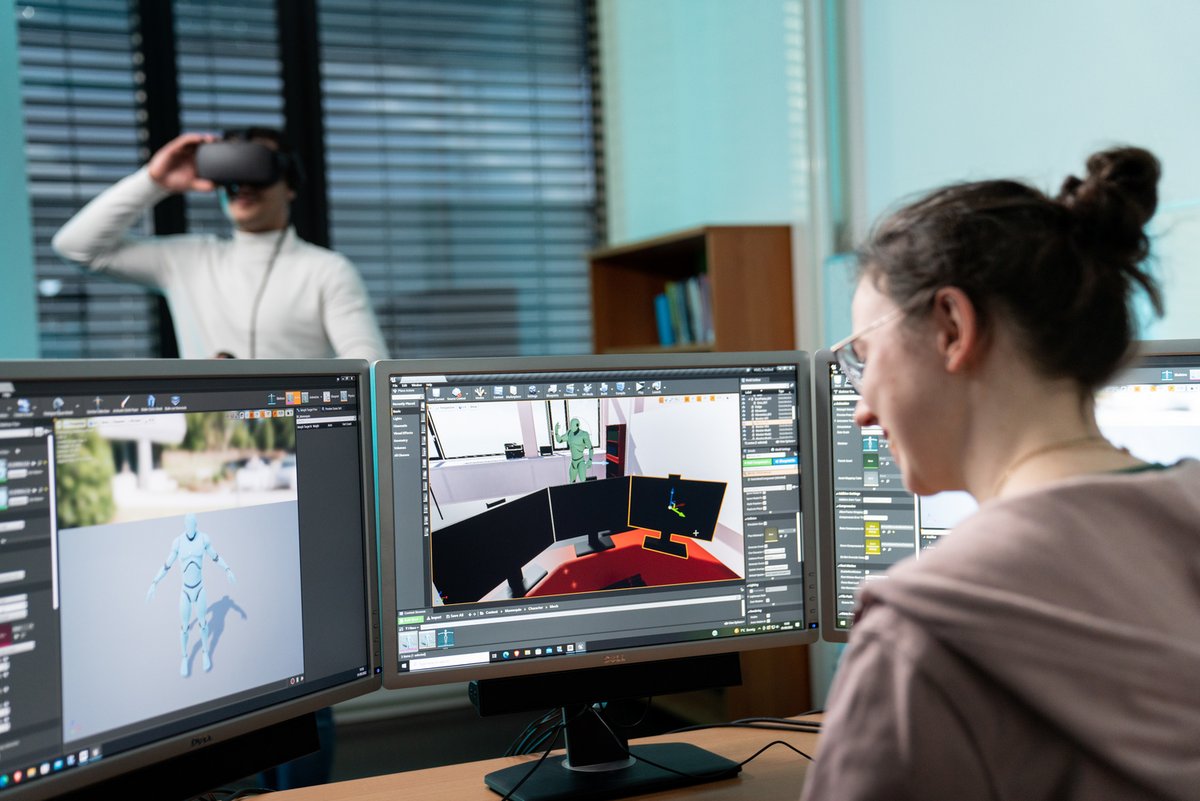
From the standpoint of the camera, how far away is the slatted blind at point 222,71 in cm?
387

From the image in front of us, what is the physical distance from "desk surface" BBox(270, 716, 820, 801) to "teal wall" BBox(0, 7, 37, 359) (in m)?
1.81

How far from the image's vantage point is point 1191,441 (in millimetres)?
1298

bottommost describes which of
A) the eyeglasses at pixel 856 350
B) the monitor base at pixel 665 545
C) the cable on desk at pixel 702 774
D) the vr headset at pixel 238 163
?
the cable on desk at pixel 702 774

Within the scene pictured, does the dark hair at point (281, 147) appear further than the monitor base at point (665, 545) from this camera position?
Yes

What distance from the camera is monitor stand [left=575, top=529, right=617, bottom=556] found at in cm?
129

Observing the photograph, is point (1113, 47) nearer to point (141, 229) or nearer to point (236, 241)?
point (236, 241)

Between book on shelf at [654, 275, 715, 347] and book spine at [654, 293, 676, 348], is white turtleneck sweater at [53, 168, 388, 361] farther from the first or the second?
book spine at [654, 293, 676, 348]

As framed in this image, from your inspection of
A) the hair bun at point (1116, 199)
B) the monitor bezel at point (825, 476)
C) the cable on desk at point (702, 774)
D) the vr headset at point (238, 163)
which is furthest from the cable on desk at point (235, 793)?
the vr headset at point (238, 163)

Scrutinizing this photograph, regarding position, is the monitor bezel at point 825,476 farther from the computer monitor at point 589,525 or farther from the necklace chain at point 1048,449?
the necklace chain at point 1048,449

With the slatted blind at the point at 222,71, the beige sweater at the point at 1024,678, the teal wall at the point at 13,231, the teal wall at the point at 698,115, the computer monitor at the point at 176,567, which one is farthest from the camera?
the slatted blind at the point at 222,71

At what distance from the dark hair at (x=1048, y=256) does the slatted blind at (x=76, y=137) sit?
11.3 feet

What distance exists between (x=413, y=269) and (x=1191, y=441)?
328 cm

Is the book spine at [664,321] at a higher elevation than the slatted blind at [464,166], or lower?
lower

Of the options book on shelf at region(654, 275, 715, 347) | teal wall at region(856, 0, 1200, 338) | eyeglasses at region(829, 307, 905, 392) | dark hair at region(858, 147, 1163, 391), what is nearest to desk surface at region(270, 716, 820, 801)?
eyeglasses at region(829, 307, 905, 392)
